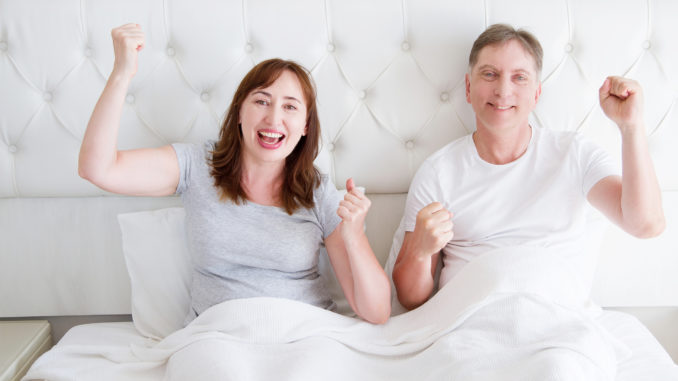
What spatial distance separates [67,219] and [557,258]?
130cm

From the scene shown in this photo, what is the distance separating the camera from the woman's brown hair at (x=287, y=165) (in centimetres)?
136

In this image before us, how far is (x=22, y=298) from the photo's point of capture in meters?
1.57

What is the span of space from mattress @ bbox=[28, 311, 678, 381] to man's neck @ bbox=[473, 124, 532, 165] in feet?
1.62

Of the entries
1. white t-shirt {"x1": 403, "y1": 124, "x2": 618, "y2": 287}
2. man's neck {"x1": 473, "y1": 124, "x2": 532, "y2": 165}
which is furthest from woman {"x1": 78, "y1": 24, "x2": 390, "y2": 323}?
man's neck {"x1": 473, "y1": 124, "x2": 532, "y2": 165}

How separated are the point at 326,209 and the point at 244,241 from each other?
0.22m

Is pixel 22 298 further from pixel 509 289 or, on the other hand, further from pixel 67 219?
pixel 509 289

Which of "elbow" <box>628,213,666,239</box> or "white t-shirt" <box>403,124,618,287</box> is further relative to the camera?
"white t-shirt" <box>403,124,618,287</box>

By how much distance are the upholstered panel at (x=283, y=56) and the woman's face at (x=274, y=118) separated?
208 mm

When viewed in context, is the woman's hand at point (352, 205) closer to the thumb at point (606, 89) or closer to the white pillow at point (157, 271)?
the white pillow at point (157, 271)

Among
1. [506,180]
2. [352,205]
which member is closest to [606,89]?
[506,180]

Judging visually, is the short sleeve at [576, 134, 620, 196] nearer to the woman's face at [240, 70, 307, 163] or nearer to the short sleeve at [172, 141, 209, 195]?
the woman's face at [240, 70, 307, 163]

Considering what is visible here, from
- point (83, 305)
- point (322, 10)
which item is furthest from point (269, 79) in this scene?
point (83, 305)

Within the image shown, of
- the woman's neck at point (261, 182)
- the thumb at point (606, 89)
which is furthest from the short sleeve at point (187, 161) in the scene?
the thumb at point (606, 89)

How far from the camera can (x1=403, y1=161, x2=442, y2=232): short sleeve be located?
4.80ft
